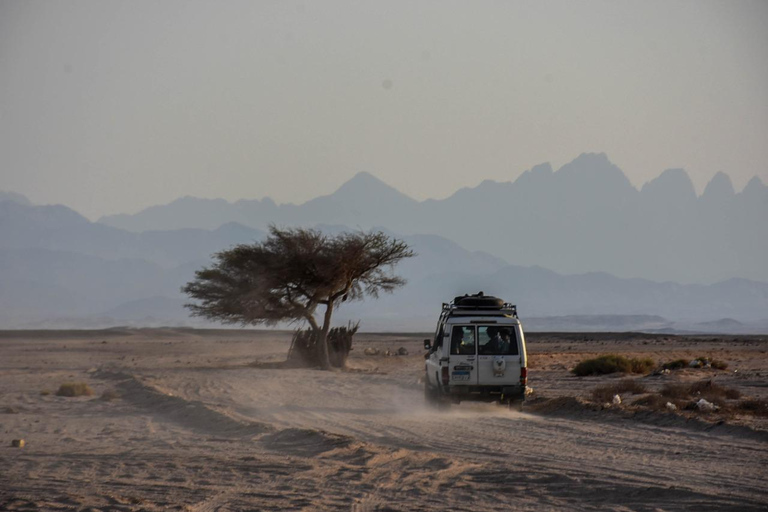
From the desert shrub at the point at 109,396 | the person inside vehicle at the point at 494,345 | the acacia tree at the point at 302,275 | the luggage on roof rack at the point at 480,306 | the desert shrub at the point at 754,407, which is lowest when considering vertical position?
the desert shrub at the point at 109,396

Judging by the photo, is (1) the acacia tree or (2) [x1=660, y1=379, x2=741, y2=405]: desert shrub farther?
(1) the acacia tree

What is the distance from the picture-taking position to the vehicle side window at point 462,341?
803 inches

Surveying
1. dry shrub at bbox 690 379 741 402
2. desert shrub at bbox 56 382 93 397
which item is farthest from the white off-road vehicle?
desert shrub at bbox 56 382 93 397

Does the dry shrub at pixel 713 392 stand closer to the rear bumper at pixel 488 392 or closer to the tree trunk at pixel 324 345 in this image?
the rear bumper at pixel 488 392

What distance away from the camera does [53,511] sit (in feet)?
36.3

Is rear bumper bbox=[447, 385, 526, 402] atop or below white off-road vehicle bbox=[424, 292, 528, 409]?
below

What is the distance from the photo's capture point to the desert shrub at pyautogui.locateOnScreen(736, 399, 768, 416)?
1936 cm

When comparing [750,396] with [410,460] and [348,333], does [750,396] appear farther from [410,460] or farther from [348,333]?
[348,333]

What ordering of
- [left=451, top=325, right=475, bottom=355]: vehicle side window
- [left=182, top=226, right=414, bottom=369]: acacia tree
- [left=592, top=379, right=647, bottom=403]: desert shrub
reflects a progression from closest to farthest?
[left=451, top=325, right=475, bottom=355]: vehicle side window < [left=592, top=379, right=647, bottom=403]: desert shrub < [left=182, top=226, right=414, bottom=369]: acacia tree

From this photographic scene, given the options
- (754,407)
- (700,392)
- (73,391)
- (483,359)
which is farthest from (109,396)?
(754,407)

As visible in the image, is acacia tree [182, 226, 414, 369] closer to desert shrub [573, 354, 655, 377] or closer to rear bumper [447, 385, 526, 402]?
desert shrub [573, 354, 655, 377]

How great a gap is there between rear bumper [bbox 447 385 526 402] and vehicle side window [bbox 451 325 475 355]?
74cm

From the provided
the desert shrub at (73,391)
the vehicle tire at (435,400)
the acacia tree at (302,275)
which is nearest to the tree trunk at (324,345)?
the acacia tree at (302,275)

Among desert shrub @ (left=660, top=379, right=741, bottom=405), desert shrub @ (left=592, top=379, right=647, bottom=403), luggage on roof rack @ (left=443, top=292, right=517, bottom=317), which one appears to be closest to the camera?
luggage on roof rack @ (left=443, top=292, right=517, bottom=317)
